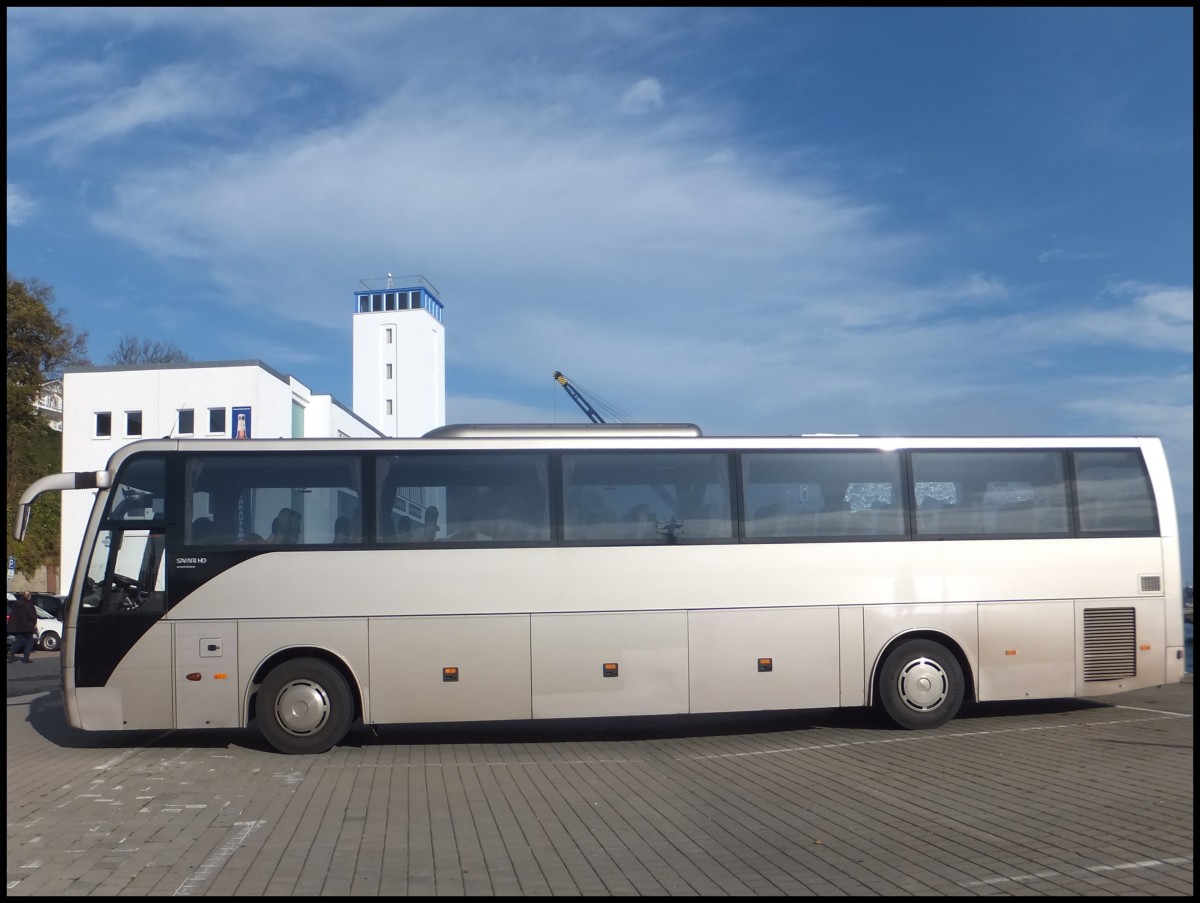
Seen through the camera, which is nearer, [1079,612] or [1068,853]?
[1068,853]

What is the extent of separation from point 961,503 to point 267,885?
29.3ft

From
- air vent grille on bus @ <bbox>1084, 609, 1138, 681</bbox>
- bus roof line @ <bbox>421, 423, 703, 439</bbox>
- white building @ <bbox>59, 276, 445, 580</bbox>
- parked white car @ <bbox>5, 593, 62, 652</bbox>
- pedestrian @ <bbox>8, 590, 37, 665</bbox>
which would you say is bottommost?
parked white car @ <bbox>5, 593, 62, 652</bbox>

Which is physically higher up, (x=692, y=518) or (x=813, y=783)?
(x=692, y=518)

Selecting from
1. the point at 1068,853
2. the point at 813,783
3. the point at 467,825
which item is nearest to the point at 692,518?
the point at 813,783

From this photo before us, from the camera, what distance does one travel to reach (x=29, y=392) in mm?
47906

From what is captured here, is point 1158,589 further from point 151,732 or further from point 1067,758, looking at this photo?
point 151,732

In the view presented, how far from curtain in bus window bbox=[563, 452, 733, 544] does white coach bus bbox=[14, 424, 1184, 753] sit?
2cm

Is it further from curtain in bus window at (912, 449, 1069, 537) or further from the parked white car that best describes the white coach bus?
the parked white car

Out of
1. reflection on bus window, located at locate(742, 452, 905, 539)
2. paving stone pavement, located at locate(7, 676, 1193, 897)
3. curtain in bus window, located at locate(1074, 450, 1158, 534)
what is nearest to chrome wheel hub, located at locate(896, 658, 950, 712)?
paving stone pavement, located at locate(7, 676, 1193, 897)

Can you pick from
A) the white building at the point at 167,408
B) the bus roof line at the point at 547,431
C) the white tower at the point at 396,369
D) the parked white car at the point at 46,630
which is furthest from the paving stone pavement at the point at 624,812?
the white tower at the point at 396,369

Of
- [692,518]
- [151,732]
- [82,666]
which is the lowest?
[151,732]

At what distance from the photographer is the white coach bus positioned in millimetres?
11547

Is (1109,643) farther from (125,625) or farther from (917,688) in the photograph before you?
(125,625)

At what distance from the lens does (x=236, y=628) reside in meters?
11.5
